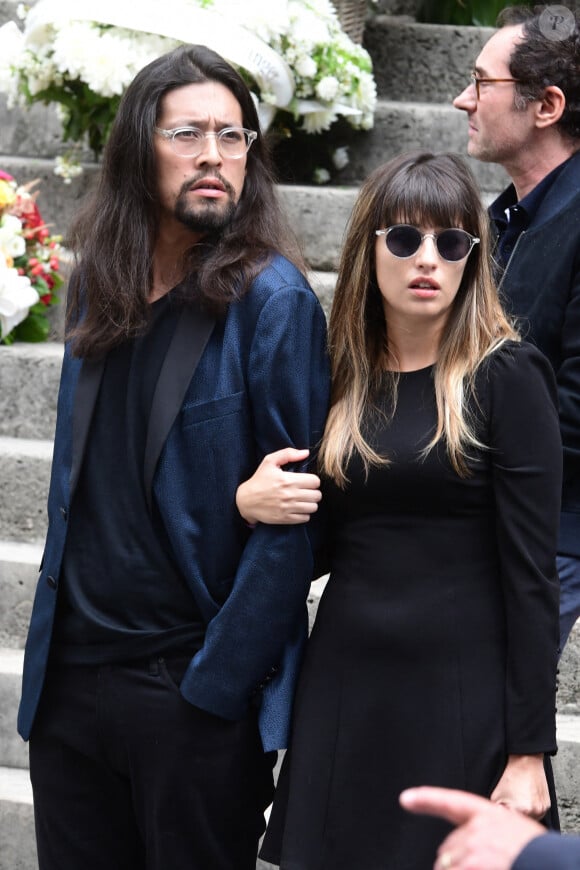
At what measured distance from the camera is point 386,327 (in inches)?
88.1

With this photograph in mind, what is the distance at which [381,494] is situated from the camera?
211 cm

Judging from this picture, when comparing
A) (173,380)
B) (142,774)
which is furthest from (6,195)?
(142,774)

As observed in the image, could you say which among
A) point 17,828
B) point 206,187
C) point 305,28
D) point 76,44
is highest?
point 305,28

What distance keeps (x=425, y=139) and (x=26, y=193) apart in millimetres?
1381

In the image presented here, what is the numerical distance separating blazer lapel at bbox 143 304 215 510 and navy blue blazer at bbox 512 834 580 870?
112 centimetres

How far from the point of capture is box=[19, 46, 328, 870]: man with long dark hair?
7.12 feet

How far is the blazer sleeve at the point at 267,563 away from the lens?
2.15 m

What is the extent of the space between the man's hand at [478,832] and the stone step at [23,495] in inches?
101

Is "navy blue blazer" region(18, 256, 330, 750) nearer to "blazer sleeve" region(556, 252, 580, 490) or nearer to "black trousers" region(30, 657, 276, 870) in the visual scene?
"black trousers" region(30, 657, 276, 870)

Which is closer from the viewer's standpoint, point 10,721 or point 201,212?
point 201,212

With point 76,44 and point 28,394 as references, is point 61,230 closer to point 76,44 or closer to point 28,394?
point 76,44

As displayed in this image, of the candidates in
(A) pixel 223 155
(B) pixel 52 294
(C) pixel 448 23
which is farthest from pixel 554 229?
(C) pixel 448 23

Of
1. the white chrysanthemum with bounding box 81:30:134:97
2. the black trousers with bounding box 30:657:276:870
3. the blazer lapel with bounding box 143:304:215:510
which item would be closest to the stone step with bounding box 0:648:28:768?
the black trousers with bounding box 30:657:276:870

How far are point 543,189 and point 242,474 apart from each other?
927 mm
